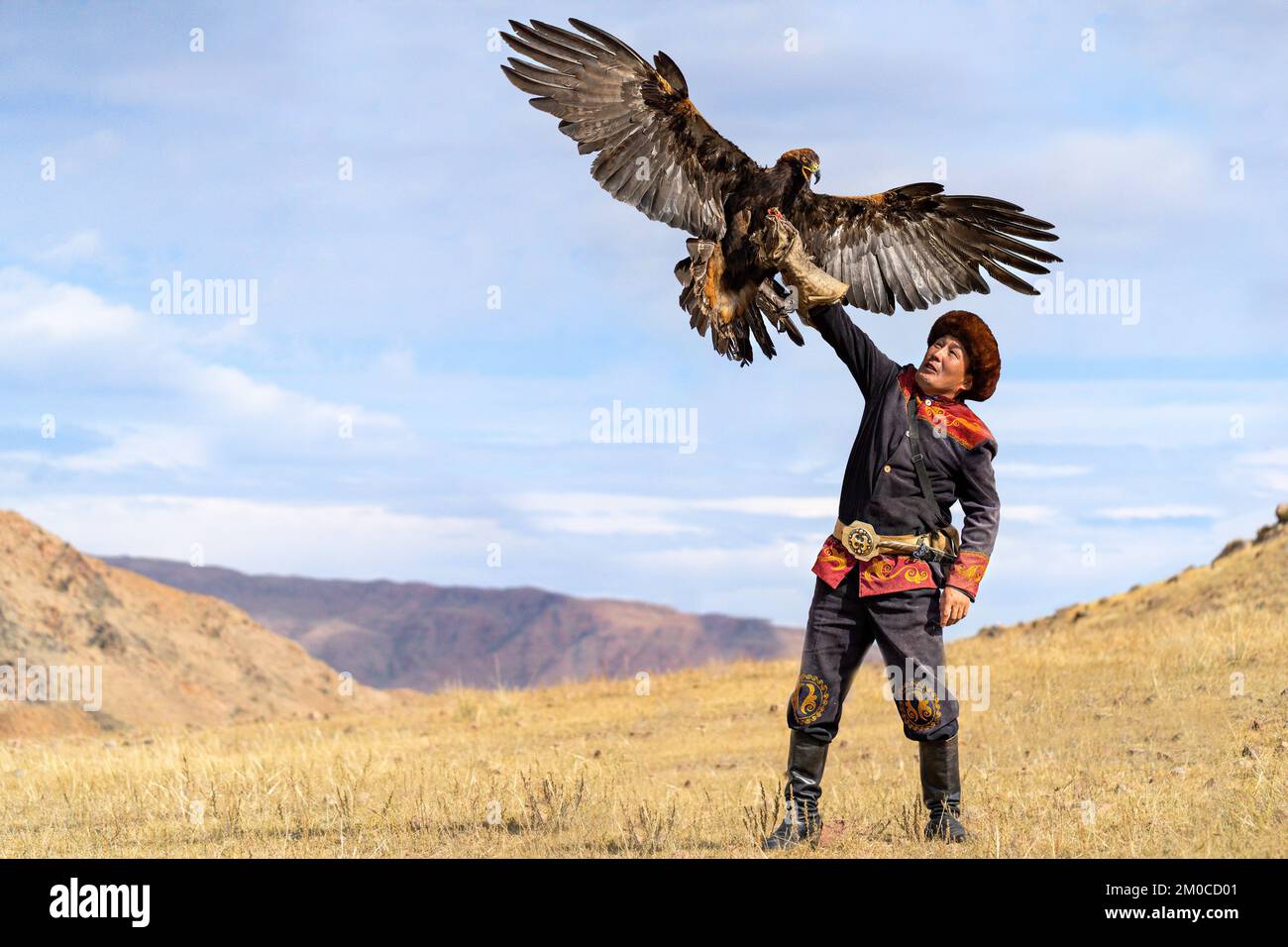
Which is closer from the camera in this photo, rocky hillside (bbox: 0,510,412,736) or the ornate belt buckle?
the ornate belt buckle

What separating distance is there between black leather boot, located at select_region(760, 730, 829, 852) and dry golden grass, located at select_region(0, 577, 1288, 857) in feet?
0.46

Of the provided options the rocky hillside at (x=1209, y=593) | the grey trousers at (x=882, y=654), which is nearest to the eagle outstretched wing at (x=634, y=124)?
the grey trousers at (x=882, y=654)

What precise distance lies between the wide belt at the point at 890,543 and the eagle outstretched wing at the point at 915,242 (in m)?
1.40

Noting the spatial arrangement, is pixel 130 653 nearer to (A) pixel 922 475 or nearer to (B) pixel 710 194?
(B) pixel 710 194

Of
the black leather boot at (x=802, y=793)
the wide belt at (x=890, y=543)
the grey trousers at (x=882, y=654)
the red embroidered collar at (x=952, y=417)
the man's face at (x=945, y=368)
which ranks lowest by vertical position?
the black leather boot at (x=802, y=793)

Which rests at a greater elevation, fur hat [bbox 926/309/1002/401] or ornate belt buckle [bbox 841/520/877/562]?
→ fur hat [bbox 926/309/1002/401]

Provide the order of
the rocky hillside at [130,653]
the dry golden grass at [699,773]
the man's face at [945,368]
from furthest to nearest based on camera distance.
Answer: the rocky hillside at [130,653] → the dry golden grass at [699,773] → the man's face at [945,368]

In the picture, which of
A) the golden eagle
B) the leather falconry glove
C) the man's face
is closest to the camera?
the leather falconry glove

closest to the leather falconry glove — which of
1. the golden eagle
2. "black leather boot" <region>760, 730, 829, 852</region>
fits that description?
the golden eagle

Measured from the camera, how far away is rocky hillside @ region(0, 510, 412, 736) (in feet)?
71.1

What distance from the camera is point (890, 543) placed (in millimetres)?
5605

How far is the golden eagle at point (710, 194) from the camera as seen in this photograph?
6047mm

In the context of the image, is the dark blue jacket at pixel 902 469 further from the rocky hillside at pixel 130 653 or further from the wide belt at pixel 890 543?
the rocky hillside at pixel 130 653

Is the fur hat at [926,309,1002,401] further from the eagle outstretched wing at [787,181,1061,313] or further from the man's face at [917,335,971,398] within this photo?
the eagle outstretched wing at [787,181,1061,313]
